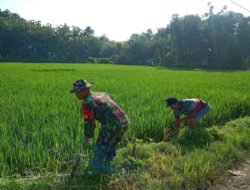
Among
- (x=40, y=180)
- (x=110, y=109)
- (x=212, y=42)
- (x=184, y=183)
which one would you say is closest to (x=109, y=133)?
(x=110, y=109)

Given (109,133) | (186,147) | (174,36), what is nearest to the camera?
(109,133)

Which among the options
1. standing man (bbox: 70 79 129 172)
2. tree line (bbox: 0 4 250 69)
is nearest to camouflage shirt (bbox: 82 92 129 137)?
standing man (bbox: 70 79 129 172)

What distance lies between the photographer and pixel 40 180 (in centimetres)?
176

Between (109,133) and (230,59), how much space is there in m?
28.4

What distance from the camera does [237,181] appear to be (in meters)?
1.98

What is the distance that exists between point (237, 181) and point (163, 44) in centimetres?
3704

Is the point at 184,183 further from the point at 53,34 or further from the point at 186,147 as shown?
the point at 53,34

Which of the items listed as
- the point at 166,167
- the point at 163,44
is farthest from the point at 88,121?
the point at 163,44

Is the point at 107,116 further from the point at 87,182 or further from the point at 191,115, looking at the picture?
the point at 191,115

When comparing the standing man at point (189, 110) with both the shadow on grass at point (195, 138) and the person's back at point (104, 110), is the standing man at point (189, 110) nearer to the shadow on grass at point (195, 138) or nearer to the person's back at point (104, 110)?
the shadow on grass at point (195, 138)

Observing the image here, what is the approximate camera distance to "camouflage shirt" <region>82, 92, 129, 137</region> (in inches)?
73.2

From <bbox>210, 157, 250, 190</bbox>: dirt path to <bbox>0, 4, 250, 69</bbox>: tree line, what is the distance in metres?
27.1

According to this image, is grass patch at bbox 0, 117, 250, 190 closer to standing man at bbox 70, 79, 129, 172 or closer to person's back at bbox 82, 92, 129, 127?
standing man at bbox 70, 79, 129, 172

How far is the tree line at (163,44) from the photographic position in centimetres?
2555
